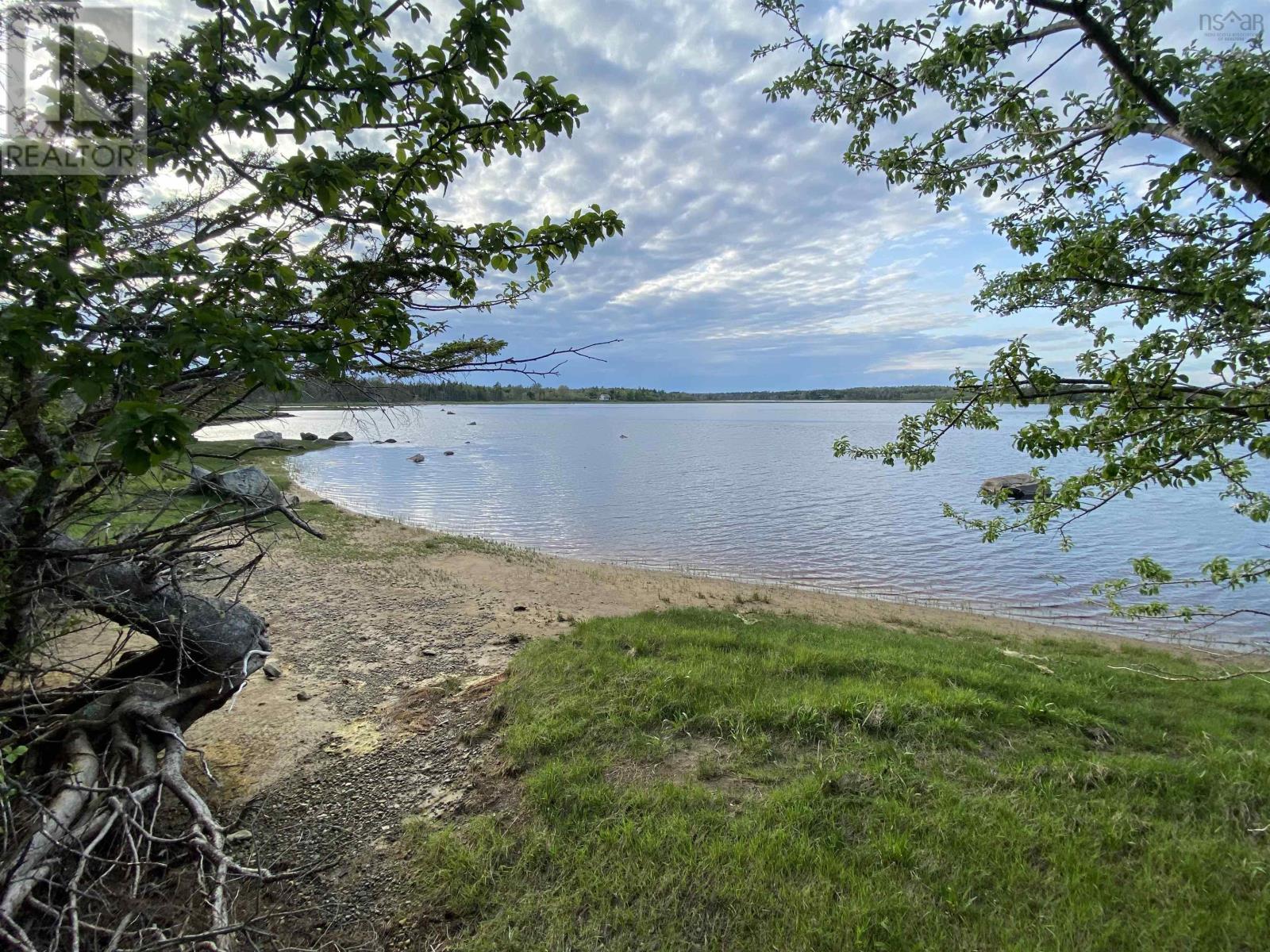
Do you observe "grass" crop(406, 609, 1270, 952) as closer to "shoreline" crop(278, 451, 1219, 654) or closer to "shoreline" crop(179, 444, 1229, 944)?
Answer: "shoreline" crop(179, 444, 1229, 944)

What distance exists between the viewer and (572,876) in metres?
3.23

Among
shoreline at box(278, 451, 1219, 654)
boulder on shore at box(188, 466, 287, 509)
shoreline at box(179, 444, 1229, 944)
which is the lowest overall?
shoreline at box(278, 451, 1219, 654)

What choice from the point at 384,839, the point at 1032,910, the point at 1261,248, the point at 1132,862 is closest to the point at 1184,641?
the point at 1132,862

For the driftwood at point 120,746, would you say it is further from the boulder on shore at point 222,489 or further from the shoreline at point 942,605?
the shoreline at point 942,605

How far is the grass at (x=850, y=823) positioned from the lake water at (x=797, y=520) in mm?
2888

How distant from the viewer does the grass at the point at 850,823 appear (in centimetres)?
285

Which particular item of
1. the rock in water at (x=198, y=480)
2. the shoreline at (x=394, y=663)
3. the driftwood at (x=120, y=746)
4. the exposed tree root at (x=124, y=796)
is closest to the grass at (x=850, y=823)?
the shoreline at (x=394, y=663)

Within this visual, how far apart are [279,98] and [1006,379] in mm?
4024

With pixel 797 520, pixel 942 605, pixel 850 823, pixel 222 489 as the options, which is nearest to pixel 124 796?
pixel 222 489

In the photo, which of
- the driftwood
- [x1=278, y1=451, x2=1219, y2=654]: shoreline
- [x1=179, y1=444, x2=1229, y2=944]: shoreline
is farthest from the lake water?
[x1=179, y1=444, x2=1229, y2=944]: shoreline

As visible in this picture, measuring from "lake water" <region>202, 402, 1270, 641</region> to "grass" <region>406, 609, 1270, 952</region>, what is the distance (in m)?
2.89

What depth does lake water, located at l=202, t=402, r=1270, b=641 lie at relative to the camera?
14.6m

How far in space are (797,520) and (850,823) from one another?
19809 mm

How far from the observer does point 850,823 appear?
11.5ft
